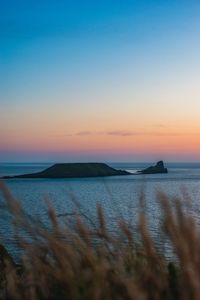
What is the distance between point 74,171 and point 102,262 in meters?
136

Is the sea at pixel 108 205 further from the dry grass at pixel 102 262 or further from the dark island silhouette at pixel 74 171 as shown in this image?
the dark island silhouette at pixel 74 171

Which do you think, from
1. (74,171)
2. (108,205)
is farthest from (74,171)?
(108,205)

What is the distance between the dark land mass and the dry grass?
422 ft

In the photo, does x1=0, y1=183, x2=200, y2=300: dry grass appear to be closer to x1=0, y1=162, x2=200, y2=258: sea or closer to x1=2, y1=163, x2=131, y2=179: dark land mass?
x1=0, y1=162, x2=200, y2=258: sea

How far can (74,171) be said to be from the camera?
138 metres

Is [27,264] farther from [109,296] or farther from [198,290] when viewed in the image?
[198,290]

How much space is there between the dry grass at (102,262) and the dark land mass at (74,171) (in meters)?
129

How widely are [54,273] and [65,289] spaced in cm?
12

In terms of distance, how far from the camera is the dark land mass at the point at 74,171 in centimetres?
13350

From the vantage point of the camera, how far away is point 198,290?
2.03 m

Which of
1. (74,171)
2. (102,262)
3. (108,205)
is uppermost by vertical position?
(74,171)

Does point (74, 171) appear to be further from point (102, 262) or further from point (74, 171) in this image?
point (102, 262)

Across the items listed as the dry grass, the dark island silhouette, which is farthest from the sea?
the dark island silhouette

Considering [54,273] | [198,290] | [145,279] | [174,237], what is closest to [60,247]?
[54,273]
